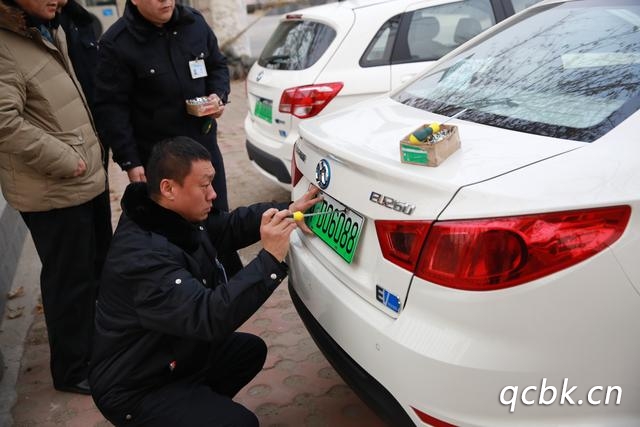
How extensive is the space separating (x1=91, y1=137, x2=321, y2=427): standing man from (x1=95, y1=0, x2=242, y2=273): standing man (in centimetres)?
104

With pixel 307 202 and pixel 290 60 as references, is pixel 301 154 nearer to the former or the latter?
pixel 307 202

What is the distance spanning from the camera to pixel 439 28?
428 cm

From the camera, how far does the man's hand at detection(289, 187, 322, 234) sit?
2041 mm

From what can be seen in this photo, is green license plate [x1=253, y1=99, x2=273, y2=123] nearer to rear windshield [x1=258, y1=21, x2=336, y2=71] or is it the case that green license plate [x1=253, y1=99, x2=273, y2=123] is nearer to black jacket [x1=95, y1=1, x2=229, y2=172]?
rear windshield [x1=258, y1=21, x2=336, y2=71]

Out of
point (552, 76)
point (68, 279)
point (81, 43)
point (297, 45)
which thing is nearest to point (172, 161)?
point (68, 279)

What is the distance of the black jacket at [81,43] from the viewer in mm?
2861

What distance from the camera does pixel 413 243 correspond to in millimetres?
1514

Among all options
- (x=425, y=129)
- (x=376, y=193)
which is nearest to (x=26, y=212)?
(x=376, y=193)

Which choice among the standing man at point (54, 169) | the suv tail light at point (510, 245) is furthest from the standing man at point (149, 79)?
the suv tail light at point (510, 245)

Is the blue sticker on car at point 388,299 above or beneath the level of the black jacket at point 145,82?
beneath

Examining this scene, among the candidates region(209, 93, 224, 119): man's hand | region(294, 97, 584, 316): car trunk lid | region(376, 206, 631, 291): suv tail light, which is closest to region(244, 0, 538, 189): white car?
region(209, 93, 224, 119): man's hand

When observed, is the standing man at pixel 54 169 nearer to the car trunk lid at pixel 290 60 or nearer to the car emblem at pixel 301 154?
the car emblem at pixel 301 154

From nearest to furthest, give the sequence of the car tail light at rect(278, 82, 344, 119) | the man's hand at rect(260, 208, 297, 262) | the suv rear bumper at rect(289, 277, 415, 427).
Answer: the suv rear bumper at rect(289, 277, 415, 427), the man's hand at rect(260, 208, 297, 262), the car tail light at rect(278, 82, 344, 119)

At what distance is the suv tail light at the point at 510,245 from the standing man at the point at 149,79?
5.61ft
